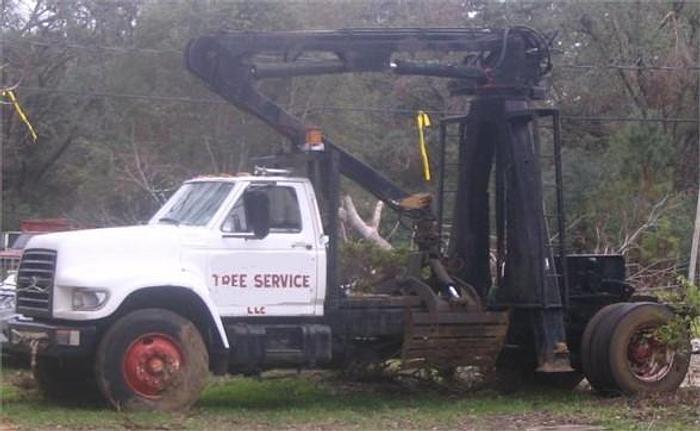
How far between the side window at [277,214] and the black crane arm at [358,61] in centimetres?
83

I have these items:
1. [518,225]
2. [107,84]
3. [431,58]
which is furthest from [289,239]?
[107,84]

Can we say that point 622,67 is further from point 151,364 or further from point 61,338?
point 61,338

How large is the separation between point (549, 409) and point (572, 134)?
28924 mm

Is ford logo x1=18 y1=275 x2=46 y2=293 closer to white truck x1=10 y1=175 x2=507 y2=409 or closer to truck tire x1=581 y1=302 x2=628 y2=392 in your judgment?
white truck x1=10 y1=175 x2=507 y2=409

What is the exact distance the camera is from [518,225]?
15.1 meters

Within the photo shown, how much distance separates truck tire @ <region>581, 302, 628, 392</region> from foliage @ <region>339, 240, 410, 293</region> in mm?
2215

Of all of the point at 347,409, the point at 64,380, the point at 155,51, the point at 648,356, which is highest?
the point at 155,51

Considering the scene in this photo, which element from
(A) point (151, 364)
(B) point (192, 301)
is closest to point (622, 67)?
(B) point (192, 301)

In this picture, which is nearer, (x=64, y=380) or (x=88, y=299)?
(x=88, y=299)

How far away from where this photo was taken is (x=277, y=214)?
13688 millimetres

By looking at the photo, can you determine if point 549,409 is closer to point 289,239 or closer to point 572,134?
point 289,239

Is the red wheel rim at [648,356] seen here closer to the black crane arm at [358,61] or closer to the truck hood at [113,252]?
the black crane arm at [358,61]

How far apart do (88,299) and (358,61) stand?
4289 mm

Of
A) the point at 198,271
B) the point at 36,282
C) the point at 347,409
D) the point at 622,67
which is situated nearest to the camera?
the point at 36,282
